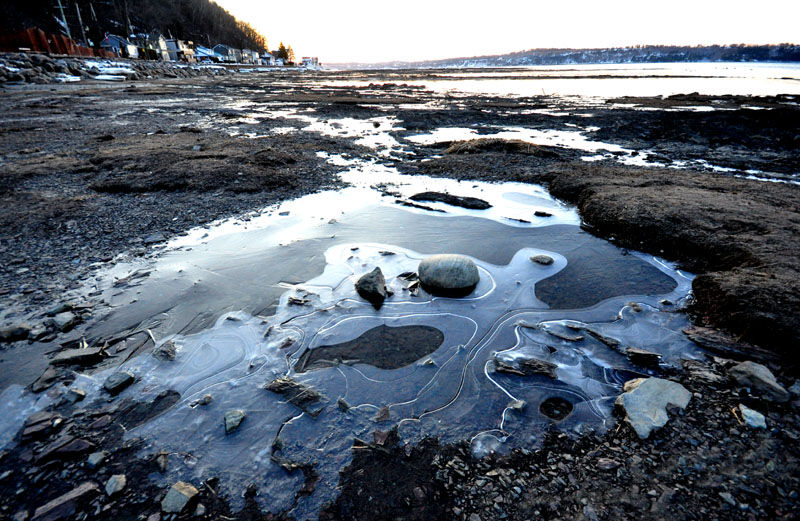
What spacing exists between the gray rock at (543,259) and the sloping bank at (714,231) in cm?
117

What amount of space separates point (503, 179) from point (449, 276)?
15.1ft

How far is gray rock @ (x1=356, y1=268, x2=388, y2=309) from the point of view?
12.0 feet

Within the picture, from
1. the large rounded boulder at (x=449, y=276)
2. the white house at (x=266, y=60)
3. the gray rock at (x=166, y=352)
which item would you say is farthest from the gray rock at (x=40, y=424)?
the white house at (x=266, y=60)

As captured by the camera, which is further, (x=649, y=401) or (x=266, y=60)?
(x=266, y=60)

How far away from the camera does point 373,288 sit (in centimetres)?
371

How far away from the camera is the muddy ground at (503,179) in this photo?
1831 mm

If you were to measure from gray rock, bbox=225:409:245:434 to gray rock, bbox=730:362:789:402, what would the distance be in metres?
3.44

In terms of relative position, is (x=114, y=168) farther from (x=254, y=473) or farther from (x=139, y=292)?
(x=254, y=473)

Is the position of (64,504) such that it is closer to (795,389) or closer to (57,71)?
(795,389)

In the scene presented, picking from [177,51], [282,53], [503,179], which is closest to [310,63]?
[282,53]

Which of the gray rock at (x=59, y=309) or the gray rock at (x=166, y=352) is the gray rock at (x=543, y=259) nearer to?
the gray rock at (x=166, y=352)

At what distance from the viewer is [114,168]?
7.14 metres

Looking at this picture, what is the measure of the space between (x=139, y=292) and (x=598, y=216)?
6.11 metres

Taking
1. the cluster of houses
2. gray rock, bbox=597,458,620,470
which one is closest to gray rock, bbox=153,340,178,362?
gray rock, bbox=597,458,620,470
